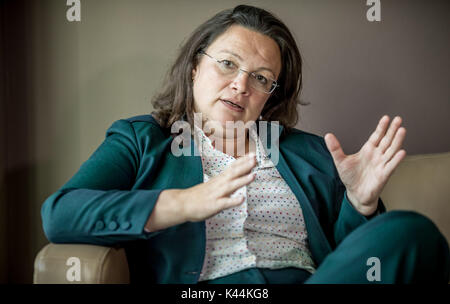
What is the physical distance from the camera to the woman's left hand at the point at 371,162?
106cm

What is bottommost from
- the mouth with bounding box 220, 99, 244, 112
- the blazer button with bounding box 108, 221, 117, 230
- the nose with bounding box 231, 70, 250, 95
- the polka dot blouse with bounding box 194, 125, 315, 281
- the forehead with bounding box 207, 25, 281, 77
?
the polka dot blouse with bounding box 194, 125, 315, 281

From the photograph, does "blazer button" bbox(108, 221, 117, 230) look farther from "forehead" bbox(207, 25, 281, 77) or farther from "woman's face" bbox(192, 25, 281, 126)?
"forehead" bbox(207, 25, 281, 77)

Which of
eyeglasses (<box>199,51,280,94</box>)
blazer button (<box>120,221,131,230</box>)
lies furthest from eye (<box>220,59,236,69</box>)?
blazer button (<box>120,221,131,230</box>)

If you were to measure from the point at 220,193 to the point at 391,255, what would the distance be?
1.42ft

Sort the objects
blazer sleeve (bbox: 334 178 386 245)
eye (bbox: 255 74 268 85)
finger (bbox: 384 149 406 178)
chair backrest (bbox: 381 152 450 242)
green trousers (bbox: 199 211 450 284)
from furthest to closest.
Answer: chair backrest (bbox: 381 152 450 242) < eye (bbox: 255 74 268 85) < blazer sleeve (bbox: 334 178 386 245) < finger (bbox: 384 149 406 178) < green trousers (bbox: 199 211 450 284)

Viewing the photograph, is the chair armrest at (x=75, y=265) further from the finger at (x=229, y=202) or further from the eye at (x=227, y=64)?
the eye at (x=227, y=64)

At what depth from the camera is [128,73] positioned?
5.57 feet

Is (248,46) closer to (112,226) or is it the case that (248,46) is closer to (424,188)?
(112,226)

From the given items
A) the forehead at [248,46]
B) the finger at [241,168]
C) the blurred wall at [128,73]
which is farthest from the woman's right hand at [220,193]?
the blurred wall at [128,73]

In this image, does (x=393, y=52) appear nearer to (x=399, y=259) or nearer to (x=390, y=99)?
(x=390, y=99)

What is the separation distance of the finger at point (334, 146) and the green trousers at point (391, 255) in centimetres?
26

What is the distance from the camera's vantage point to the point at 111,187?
1.06 metres

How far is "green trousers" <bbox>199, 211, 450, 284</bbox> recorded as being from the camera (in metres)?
0.88
